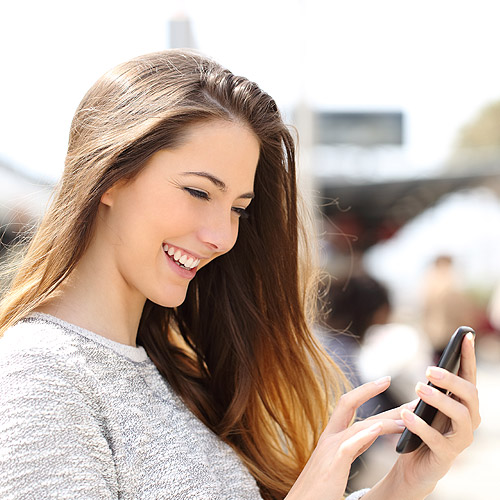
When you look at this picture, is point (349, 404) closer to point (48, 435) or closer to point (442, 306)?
point (48, 435)

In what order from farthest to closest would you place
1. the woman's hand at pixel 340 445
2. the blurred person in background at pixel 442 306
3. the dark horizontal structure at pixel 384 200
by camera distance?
the dark horizontal structure at pixel 384 200 < the blurred person in background at pixel 442 306 < the woman's hand at pixel 340 445

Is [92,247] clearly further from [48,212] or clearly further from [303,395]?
[303,395]

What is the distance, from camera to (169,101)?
59.2 inches

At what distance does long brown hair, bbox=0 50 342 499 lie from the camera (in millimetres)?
1476

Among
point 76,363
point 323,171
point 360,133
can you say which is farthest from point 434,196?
point 76,363

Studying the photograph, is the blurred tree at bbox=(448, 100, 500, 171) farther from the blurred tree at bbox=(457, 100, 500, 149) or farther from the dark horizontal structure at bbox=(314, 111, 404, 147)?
the dark horizontal structure at bbox=(314, 111, 404, 147)

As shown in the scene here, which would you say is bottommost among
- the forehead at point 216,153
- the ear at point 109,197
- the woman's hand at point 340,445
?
the woman's hand at point 340,445

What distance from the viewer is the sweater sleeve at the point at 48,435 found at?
115 centimetres

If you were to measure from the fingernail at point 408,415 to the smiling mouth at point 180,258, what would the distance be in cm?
56

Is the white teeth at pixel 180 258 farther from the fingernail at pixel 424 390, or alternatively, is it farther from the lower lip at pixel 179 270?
the fingernail at pixel 424 390

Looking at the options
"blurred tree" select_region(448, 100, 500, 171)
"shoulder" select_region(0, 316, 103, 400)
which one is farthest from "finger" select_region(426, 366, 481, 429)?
"blurred tree" select_region(448, 100, 500, 171)

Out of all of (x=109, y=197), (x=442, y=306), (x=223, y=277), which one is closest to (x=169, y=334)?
(x=223, y=277)

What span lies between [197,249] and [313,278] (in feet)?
2.08

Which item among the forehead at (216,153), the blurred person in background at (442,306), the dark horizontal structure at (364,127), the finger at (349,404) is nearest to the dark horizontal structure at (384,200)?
the dark horizontal structure at (364,127)
